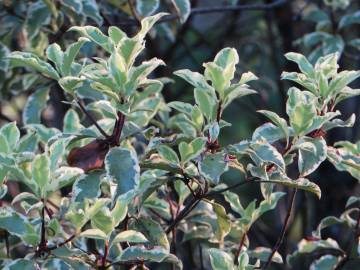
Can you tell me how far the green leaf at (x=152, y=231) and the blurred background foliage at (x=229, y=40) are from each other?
50 centimetres

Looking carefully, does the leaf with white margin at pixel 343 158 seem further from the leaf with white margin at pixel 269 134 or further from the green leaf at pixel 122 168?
the green leaf at pixel 122 168

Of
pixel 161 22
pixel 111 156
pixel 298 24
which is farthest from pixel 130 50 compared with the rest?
pixel 298 24

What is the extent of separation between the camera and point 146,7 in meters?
2.03

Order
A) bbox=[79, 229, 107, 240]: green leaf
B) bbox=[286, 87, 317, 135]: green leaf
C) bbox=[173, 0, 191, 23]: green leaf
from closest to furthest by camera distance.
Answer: bbox=[79, 229, 107, 240]: green leaf, bbox=[286, 87, 317, 135]: green leaf, bbox=[173, 0, 191, 23]: green leaf

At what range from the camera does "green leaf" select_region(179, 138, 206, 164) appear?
140 cm

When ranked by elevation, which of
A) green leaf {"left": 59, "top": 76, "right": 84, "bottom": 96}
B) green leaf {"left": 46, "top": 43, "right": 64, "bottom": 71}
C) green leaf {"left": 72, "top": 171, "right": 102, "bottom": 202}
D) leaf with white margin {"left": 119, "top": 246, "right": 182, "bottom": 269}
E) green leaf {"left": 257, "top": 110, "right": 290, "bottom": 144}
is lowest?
leaf with white margin {"left": 119, "top": 246, "right": 182, "bottom": 269}

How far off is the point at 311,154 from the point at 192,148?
9.4 inches

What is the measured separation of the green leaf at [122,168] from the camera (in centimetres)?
135

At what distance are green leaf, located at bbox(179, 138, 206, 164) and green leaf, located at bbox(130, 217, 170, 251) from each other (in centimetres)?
20

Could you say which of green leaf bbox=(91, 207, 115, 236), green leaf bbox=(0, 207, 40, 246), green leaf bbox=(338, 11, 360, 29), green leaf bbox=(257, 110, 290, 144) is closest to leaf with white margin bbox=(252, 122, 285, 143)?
green leaf bbox=(257, 110, 290, 144)

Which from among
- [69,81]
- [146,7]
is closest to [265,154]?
[69,81]

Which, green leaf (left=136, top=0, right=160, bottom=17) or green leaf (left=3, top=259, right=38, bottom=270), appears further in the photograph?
green leaf (left=136, top=0, right=160, bottom=17)

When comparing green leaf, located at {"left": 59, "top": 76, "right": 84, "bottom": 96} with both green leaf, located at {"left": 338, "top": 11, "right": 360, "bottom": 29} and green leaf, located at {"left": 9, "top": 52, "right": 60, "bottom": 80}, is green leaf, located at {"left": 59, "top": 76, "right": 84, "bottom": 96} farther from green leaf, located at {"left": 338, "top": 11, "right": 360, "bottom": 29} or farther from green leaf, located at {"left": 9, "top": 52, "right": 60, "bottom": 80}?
green leaf, located at {"left": 338, "top": 11, "right": 360, "bottom": 29}

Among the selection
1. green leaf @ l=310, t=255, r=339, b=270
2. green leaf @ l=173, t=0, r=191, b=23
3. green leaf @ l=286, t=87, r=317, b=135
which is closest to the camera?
green leaf @ l=286, t=87, r=317, b=135
